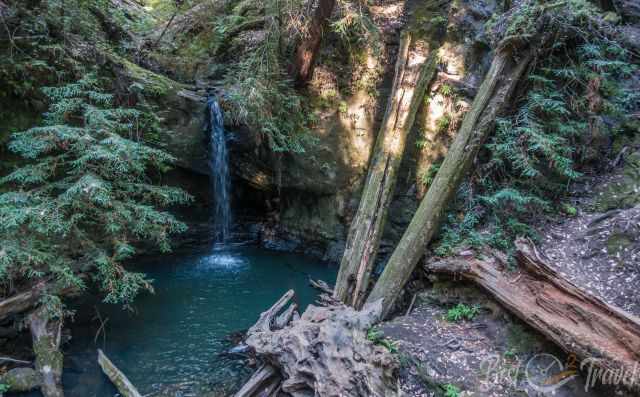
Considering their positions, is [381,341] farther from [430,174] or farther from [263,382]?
[430,174]

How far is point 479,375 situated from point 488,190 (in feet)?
10.1

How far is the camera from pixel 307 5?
628 cm

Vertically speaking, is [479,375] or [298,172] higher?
[298,172]

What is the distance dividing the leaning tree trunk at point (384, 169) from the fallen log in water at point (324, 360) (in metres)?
1.24

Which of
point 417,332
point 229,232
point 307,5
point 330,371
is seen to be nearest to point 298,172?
point 229,232

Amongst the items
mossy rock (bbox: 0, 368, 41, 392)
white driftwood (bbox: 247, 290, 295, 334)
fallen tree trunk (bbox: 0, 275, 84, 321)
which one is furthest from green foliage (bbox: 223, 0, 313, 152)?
mossy rock (bbox: 0, 368, 41, 392)

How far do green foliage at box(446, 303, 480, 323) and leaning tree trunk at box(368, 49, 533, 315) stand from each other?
0.82m

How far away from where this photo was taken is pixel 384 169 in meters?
6.19

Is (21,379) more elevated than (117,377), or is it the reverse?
(21,379)

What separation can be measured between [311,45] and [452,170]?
3.82 m

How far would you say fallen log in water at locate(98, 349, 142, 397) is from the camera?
3.78 metres

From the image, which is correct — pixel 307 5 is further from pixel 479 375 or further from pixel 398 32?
pixel 479 375

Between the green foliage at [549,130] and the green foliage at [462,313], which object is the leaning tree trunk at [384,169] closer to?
the green foliage at [549,130]

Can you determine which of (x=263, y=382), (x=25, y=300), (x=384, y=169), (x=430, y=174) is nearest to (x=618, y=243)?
(x=430, y=174)
